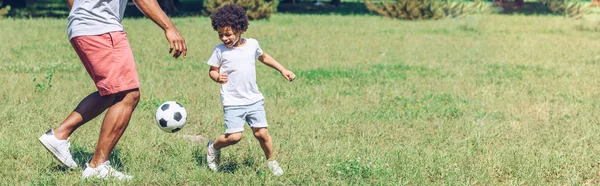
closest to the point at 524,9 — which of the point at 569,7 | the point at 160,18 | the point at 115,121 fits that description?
the point at 569,7

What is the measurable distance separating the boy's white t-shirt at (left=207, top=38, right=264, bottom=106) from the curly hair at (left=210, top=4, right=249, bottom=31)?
0.65 ft

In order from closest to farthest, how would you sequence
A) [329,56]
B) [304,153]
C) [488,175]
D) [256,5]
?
[488,175], [304,153], [329,56], [256,5]

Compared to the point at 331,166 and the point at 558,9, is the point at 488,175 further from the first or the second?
the point at 558,9

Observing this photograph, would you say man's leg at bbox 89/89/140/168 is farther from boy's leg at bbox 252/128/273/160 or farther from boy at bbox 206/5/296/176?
boy's leg at bbox 252/128/273/160

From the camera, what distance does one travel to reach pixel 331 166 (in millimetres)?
6059

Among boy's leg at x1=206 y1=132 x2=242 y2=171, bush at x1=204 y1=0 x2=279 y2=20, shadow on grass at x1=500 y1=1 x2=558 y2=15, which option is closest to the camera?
boy's leg at x1=206 y1=132 x2=242 y2=171

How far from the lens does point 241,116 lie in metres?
5.55

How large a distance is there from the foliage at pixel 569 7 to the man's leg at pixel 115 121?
2622 centimetres

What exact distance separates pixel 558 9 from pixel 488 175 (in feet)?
91.5

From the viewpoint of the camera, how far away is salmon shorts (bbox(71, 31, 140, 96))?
5258 millimetres

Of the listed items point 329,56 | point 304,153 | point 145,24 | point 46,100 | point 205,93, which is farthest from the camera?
point 145,24

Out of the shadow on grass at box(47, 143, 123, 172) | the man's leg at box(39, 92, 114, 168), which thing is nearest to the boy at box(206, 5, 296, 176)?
the man's leg at box(39, 92, 114, 168)

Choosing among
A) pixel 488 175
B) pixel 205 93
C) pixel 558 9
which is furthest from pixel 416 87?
pixel 558 9

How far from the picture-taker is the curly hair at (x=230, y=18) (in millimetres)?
5391
